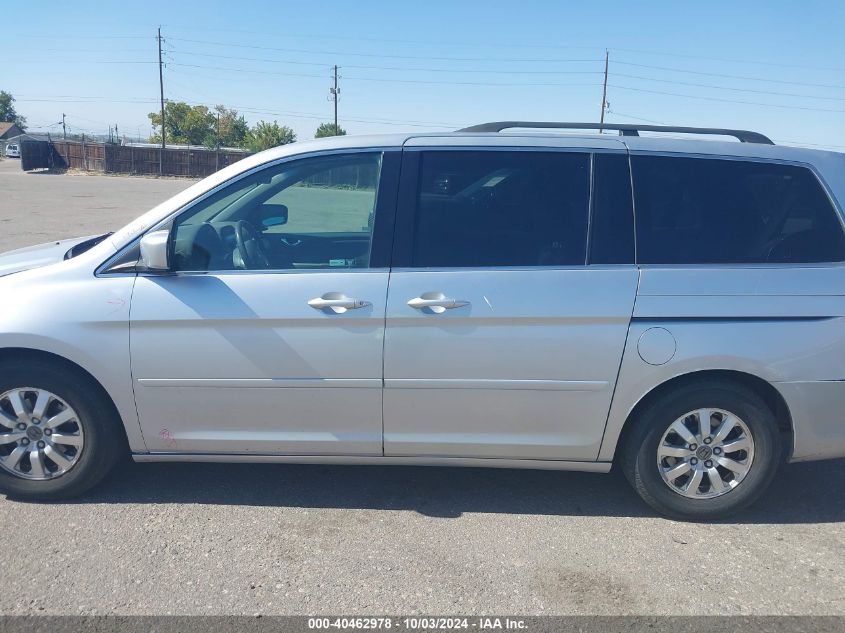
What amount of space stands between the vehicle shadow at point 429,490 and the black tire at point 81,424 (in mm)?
174

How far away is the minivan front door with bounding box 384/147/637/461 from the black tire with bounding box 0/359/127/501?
55.8 inches

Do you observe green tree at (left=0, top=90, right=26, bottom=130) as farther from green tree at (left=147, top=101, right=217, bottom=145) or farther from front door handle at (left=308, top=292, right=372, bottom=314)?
front door handle at (left=308, top=292, right=372, bottom=314)

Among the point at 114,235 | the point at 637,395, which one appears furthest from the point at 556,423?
the point at 114,235

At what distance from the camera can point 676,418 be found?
3.58 metres

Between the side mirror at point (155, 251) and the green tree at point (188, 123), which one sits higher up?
the green tree at point (188, 123)

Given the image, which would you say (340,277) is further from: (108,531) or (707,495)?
(707,495)

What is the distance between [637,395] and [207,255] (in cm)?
225

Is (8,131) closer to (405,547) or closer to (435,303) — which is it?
(435,303)

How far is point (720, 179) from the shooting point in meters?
3.66

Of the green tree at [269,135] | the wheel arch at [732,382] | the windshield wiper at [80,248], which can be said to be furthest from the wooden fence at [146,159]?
the wheel arch at [732,382]

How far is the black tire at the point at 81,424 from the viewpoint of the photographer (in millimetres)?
3566

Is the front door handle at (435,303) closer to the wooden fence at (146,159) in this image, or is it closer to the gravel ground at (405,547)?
the gravel ground at (405,547)

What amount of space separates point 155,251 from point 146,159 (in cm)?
5394

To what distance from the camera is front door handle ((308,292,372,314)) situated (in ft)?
11.3
